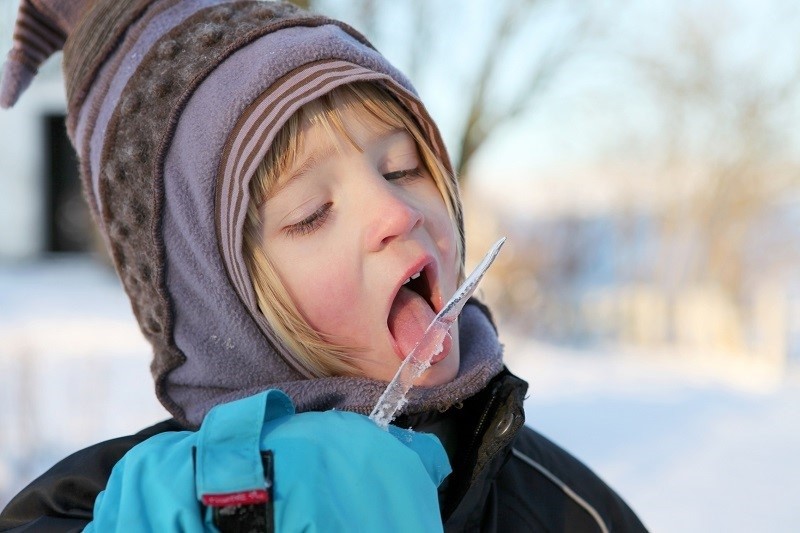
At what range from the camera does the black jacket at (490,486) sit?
1.27 meters

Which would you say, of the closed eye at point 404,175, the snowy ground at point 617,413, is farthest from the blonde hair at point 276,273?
the snowy ground at point 617,413

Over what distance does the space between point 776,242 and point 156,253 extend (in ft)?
34.4

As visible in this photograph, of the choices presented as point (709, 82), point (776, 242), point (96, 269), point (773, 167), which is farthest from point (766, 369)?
point (96, 269)

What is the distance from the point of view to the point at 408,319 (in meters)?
1.31

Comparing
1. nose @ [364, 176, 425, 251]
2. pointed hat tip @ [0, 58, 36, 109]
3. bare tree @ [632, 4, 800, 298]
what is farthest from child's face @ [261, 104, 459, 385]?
bare tree @ [632, 4, 800, 298]

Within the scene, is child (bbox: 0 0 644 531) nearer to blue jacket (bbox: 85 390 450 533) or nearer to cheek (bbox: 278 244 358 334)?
cheek (bbox: 278 244 358 334)

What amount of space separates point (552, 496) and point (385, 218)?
25.7 inches

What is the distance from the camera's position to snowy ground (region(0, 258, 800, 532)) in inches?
153

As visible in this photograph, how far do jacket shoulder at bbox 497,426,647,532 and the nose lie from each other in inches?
19.2

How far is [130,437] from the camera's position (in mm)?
1387

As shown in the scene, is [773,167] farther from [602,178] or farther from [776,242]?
[602,178]

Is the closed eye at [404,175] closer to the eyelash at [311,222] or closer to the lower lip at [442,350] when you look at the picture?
the eyelash at [311,222]

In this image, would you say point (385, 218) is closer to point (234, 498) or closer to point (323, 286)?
point (323, 286)

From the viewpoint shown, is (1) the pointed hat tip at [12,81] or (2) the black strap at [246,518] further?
(1) the pointed hat tip at [12,81]
